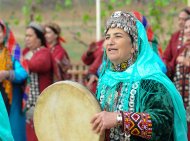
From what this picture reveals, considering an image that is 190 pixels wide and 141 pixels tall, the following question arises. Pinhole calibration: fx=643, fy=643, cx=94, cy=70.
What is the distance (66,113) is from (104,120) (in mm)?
416

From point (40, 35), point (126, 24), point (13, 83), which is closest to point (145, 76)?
point (126, 24)

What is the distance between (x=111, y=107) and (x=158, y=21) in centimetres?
862

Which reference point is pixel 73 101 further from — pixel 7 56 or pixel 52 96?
pixel 7 56

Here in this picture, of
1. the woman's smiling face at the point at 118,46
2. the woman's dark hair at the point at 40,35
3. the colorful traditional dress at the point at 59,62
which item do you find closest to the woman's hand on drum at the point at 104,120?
the woman's smiling face at the point at 118,46

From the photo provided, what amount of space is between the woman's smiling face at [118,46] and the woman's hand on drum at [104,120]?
0.43 meters

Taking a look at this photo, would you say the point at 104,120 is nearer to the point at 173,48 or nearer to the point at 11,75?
the point at 11,75

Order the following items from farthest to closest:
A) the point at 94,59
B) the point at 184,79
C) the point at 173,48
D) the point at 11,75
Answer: the point at 94,59, the point at 173,48, the point at 184,79, the point at 11,75

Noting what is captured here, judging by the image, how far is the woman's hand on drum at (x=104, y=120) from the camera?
356 centimetres

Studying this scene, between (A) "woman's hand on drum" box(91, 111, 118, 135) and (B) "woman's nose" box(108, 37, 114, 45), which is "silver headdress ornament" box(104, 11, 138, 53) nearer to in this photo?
(B) "woman's nose" box(108, 37, 114, 45)

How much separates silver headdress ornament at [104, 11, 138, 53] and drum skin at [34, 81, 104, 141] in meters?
0.44

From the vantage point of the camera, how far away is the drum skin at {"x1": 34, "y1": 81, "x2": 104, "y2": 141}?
12.3 ft

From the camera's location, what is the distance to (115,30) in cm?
393

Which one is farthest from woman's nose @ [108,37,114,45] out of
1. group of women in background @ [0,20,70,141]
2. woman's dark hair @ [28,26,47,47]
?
woman's dark hair @ [28,26,47,47]

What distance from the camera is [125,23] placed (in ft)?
12.9
